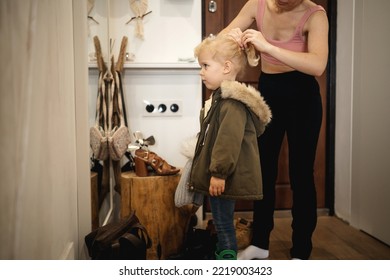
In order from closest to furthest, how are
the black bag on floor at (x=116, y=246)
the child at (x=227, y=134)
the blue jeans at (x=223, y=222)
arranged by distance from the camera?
the black bag on floor at (x=116, y=246)
the child at (x=227, y=134)
the blue jeans at (x=223, y=222)

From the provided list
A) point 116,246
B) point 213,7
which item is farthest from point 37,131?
point 213,7

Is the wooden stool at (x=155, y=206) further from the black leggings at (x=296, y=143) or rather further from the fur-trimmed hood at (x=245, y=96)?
the fur-trimmed hood at (x=245, y=96)

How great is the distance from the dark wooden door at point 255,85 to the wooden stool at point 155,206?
1.48 ft

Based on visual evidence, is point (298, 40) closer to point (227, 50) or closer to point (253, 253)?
point (227, 50)

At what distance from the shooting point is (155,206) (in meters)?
1.44

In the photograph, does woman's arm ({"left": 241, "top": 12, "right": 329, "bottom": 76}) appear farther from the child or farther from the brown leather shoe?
the brown leather shoe

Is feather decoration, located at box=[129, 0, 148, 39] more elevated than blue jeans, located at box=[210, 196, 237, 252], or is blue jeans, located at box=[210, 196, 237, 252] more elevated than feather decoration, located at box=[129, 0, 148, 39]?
feather decoration, located at box=[129, 0, 148, 39]

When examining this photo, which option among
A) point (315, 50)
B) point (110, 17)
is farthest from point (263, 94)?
point (110, 17)

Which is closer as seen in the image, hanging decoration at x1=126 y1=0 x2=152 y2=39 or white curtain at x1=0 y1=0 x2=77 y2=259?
white curtain at x1=0 y1=0 x2=77 y2=259

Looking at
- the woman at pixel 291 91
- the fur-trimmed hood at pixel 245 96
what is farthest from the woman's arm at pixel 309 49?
the fur-trimmed hood at pixel 245 96

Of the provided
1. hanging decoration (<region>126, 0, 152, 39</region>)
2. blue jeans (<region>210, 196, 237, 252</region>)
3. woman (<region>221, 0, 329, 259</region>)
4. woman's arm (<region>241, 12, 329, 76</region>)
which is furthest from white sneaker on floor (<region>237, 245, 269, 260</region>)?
hanging decoration (<region>126, 0, 152, 39</region>)

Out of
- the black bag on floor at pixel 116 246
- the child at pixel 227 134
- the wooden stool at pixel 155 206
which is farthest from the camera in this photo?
the wooden stool at pixel 155 206

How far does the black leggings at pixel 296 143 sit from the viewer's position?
4.15ft

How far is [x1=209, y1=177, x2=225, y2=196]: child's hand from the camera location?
112 centimetres
